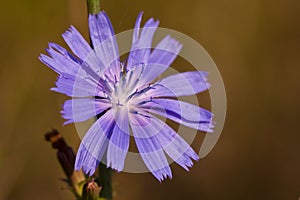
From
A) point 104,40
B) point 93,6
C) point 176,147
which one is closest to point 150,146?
point 176,147

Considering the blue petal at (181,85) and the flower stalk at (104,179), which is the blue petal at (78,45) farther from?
the blue petal at (181,85)

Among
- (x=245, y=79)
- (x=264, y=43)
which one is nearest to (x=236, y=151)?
(x=245, y=79)

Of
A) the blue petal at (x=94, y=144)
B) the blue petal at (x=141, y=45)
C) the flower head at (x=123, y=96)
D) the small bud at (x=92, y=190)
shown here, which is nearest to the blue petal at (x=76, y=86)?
the flower head at (x=123, y=96)

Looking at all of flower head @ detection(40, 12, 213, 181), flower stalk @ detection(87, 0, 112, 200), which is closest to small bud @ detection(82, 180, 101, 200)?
flower stalk @ detection(87, 0, 112, 200)

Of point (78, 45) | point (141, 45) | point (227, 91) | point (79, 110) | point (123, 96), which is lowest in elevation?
point (79, 110)

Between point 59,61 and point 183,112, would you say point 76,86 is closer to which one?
point 59,61

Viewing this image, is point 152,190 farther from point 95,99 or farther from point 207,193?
point 95,99
